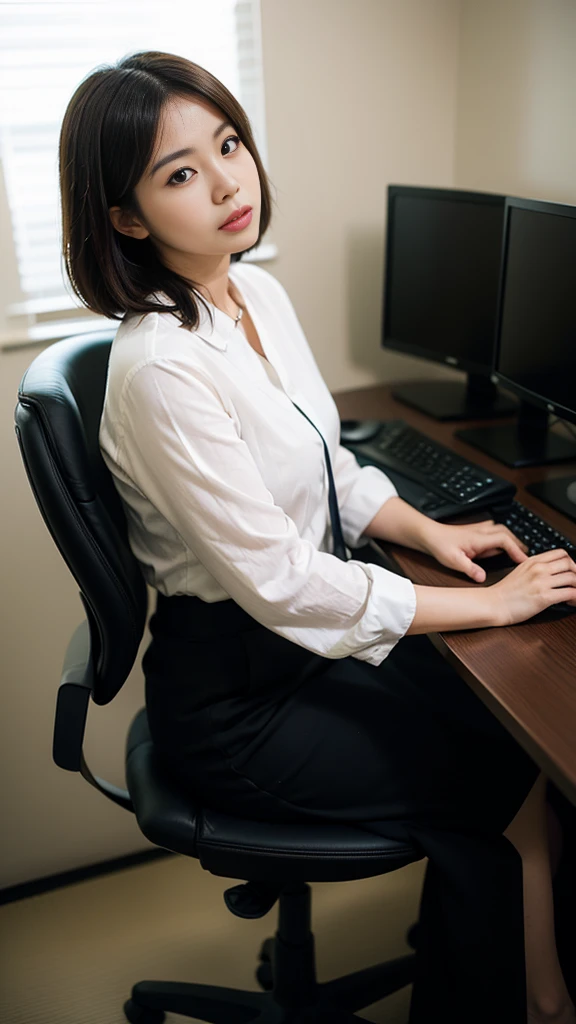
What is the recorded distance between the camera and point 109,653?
1144 mm

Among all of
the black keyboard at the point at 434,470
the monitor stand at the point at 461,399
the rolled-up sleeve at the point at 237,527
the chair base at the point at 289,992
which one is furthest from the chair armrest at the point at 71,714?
the monitor stand at the point at 461,399

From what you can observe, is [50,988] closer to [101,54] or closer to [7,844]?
[7,844]

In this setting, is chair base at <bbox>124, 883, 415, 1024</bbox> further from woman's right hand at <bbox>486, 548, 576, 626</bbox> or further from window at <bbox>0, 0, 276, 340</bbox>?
window at <bbox>0, 0, 276, 340</bbox>

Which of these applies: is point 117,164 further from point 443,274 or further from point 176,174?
point 443,274

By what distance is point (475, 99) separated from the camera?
1.78m

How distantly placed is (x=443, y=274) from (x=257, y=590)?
91 centimetres

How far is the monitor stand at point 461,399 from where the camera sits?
1723 mm

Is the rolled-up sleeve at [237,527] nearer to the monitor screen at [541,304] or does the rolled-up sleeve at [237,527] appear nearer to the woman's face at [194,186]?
the woman's face at [194,186]

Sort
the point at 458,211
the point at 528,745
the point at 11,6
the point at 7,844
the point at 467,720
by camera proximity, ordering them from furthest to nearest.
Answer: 1. the point at 7,844
2. the point at 458,211
3. the point at 11,6
4. the point at 467,720
5. the point at 528,745

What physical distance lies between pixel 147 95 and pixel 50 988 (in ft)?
5.07

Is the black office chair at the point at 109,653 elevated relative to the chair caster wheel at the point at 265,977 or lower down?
elevated

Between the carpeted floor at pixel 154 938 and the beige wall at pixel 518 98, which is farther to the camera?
the carpeted floor at pixel 154 938

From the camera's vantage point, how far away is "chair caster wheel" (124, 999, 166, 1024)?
157 centimetres

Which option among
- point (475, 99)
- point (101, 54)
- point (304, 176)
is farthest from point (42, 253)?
point (475, 99)
